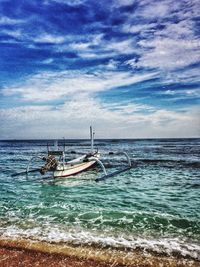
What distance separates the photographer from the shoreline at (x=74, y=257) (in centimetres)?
749

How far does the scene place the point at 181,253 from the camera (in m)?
8.37

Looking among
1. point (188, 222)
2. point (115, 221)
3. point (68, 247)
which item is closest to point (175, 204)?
point (188, 222)

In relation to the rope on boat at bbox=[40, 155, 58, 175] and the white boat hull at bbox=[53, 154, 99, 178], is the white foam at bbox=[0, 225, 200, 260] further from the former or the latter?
the white boat hull at bbox=[53, 154, 99, 178]

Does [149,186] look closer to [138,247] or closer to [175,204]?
[175,204]

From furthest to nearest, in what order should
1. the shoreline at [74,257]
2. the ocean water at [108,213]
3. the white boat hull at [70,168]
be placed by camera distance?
the white boat hull at [70,168] < the ocean water at [108,213] < the shoreline at [74,257]

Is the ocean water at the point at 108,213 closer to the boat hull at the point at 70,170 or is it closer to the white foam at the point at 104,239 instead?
the white foam at the point at 104,239

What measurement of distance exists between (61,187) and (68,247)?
11.6 metres

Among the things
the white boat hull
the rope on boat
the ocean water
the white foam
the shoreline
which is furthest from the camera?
the white boat hull

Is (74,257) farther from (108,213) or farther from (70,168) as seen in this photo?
(70,168)

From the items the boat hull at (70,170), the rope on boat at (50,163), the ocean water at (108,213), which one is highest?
the rope on boat at (50,163)

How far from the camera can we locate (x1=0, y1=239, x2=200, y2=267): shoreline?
749 centimetres

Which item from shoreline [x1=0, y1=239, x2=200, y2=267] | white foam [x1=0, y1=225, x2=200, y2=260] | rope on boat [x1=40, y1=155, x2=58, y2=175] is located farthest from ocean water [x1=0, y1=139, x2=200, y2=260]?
rope on boat [x1=40, y1=155, x2=58, y2=175]

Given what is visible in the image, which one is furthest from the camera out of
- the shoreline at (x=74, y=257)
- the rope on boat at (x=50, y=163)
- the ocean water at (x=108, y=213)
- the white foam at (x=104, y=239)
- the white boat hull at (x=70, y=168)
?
the white boat hull at (x=70, y=168)

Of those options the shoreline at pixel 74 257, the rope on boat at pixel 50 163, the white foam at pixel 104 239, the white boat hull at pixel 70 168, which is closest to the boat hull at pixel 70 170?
the white boat hull at pixel 70 168
